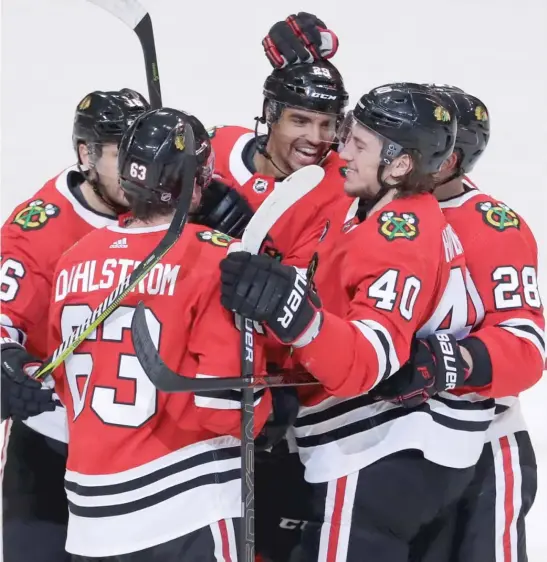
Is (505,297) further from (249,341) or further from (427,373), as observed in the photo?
(249,341)

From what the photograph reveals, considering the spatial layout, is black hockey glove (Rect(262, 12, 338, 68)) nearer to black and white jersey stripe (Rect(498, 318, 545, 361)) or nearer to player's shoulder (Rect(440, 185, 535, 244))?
player's shoulder (Rect(440, 185, 535, 244))

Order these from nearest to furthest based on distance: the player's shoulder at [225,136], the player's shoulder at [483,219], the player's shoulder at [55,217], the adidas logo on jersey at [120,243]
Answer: the adidas logo on jersey at [120,243], the player's shoulder at [483,219], the player's shoulder at [55,217], the player's shoulder at [225,136]

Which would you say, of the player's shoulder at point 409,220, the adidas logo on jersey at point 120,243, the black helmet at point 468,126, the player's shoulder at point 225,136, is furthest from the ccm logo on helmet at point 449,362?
the player's shoulder at point 225,136

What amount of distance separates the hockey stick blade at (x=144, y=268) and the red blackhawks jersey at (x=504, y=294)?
2.35 feet

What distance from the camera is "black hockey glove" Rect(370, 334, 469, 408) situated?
2.25m

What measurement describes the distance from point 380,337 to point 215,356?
340 millimetres

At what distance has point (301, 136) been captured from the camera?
2.94m

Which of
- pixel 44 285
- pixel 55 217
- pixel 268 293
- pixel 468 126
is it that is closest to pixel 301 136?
pixel 468 126

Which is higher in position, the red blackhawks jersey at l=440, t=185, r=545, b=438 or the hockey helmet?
the hockey helmet

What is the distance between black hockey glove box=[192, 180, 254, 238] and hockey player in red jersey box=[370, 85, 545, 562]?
53 centimetres

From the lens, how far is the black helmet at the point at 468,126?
2678 mm

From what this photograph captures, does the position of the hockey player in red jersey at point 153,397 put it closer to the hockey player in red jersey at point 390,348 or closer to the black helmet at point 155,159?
the black helmet at point 155,159

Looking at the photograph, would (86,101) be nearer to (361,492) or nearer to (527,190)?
(361,492)

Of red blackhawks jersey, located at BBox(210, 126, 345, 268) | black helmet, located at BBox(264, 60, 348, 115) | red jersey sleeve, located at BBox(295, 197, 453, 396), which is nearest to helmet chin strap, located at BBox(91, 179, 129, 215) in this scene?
red blackhawks jersey, located at BBox(210, 126, 345, 268)
